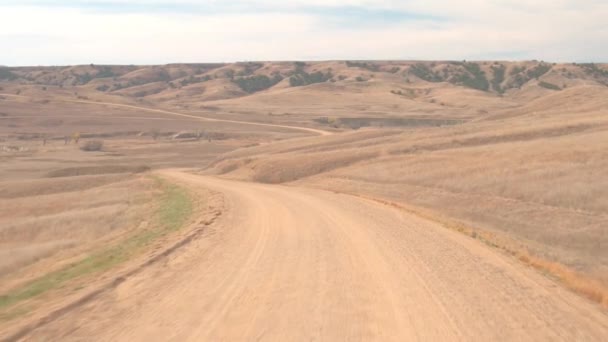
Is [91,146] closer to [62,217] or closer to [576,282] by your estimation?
[62,217]

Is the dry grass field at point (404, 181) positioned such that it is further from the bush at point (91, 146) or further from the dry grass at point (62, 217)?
the bush at point (91, 146)

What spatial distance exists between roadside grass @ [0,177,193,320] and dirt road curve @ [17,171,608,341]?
1.33 metres

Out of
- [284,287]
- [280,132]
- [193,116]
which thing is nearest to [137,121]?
[193,116]

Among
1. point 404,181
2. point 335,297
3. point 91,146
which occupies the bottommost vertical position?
point 91,146

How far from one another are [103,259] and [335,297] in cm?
680

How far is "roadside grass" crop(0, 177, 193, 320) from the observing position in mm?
11909

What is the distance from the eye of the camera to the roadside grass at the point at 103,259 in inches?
469

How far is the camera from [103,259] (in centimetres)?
1563

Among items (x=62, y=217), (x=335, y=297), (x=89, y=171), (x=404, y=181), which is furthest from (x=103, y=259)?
(x=89, y=171)

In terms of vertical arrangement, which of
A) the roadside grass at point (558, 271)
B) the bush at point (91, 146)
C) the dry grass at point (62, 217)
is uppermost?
the roadside grass at point (558, 271)

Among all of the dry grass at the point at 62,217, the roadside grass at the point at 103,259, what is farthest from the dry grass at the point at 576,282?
the dry grass at the point at 62,217

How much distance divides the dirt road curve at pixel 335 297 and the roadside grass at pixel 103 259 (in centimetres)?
133

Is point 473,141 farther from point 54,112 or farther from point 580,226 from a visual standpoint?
point 54,112

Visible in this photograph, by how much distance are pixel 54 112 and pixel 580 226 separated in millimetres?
127205
